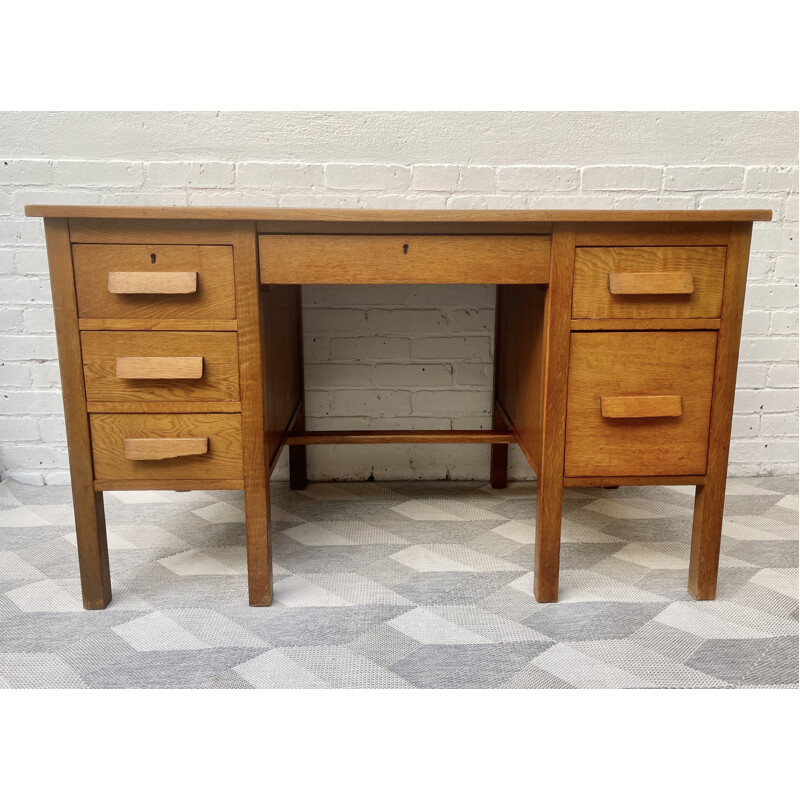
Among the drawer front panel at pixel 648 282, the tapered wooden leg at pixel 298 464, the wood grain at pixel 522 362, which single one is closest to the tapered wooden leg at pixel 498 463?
the wood grain at pixel 522 362

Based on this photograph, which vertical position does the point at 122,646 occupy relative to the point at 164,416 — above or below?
below

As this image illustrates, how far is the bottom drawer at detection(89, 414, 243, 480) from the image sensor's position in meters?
1.48

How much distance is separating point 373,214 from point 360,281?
5.8 inches

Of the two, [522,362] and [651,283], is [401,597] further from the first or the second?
[651,283]

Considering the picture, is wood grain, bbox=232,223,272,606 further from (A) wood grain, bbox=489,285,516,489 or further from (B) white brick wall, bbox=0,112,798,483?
(A) wood grain, bbox=489,285,516,489

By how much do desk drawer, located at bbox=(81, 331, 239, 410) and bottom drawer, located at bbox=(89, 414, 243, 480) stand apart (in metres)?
0.05

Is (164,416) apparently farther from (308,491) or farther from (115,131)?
(115,131)

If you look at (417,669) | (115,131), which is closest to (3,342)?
(115,131)

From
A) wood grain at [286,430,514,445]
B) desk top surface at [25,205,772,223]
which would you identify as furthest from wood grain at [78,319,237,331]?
wood grain at [286,430,514,445]

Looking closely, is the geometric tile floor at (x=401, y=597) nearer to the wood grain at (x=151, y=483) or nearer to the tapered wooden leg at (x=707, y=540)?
the tapered wooden leg at (x=707, y=540)

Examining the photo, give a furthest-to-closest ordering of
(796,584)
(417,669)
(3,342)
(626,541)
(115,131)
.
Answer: (3,342), (115,131), (626,541), (796,584), (417,669)

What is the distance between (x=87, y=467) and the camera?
4.91 feet

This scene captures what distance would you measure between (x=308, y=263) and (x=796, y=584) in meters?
1.42

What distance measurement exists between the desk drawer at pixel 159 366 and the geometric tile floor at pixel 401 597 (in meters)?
0.51
